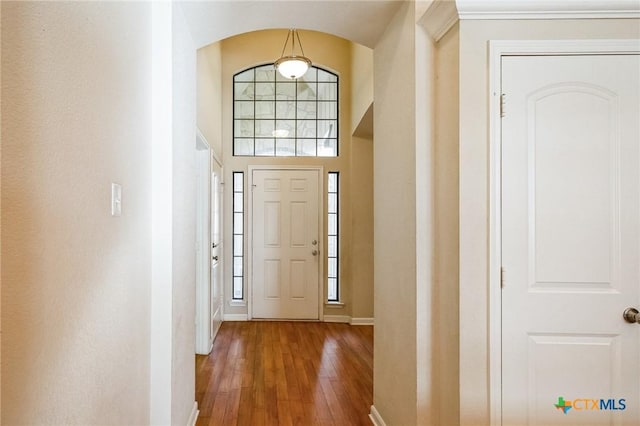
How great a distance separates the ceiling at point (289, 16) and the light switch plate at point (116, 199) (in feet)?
3.69

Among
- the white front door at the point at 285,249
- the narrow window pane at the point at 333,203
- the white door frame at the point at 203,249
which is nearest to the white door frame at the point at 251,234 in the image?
the white front door at the point at 285,249

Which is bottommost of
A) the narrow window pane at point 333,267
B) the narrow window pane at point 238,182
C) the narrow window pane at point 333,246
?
the narrow window pane at point 333,267

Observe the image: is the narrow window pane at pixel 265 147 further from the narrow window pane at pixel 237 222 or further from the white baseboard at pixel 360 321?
the white baseboard at pixel 360 321

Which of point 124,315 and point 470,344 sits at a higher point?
point 124,315

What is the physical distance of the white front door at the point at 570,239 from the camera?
154cm

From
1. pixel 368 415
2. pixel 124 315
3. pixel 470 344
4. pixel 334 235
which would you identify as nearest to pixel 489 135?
pixel 470 344

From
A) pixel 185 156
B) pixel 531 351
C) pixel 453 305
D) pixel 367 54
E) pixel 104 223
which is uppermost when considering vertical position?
pixel 367 54

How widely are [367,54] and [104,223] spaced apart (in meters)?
3.36

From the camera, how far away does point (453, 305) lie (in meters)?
1.62

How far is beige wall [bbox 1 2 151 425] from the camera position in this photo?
0.78 meters

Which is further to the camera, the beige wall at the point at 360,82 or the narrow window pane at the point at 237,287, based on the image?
the narrow window pane at the point at 237,287

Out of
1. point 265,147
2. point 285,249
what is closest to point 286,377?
point 285,249

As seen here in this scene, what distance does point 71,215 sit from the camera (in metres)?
1.01

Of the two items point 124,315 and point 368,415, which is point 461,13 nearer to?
point 124,315
